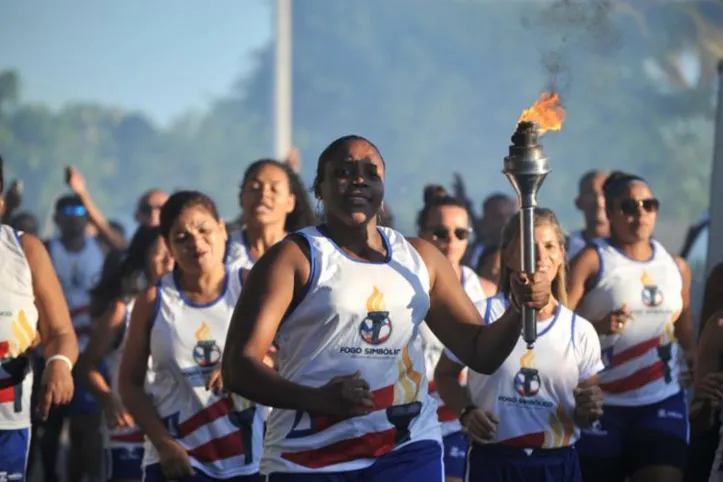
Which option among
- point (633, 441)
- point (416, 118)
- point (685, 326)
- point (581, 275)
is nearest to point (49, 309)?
point (581, 275)

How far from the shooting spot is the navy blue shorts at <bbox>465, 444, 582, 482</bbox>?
23.1 ft

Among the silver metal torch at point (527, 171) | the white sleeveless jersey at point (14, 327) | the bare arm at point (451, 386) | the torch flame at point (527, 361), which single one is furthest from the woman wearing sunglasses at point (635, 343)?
the silver metal torch at point (527, 171)

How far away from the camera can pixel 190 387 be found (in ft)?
24.2

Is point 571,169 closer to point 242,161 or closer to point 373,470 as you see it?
point 242,161

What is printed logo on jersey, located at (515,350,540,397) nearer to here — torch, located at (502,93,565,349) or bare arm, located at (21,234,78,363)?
torch, located at (502,93,565,349)

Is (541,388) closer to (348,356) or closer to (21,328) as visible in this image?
(348,356)

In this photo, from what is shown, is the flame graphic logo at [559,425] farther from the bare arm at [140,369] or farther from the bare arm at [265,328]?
the bare arm at [265,328]

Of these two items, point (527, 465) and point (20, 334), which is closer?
point (20, 334)

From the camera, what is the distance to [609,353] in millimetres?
8719

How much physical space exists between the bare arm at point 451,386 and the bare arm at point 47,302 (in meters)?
1.75

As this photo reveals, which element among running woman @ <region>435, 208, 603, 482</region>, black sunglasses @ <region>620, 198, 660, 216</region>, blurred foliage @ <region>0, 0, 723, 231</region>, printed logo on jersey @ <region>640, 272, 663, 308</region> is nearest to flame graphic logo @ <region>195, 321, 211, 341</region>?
running woman @ <region>435, 208, 603, 482</region>

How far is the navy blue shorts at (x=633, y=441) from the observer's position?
27.7ft

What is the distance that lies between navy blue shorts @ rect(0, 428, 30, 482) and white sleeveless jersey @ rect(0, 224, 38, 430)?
0.04 m

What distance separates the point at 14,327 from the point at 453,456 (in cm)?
295
